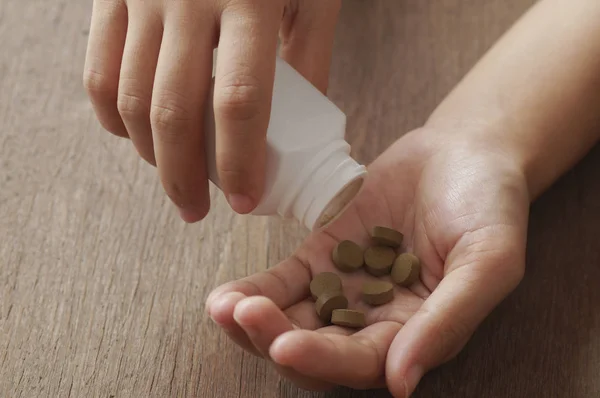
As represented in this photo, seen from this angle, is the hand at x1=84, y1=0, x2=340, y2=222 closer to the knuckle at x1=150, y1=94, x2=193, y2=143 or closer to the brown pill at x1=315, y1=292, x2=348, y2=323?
the knuckle at x1=150, y1=94, x2=193, y2=143

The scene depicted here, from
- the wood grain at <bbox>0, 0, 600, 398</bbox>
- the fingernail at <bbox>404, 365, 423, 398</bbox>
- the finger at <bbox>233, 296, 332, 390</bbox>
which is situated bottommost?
the wood grain at <bbox>0, 0, 600, 398</bbox>

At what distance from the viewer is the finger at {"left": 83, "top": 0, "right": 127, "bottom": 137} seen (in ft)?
2.46

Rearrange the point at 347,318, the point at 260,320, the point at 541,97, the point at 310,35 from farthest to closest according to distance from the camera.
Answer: the point at 541,97 < the point at 310,35 < the point at 347,318 < the point at 260,320

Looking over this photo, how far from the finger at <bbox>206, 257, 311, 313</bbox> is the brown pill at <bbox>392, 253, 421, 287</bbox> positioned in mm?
99

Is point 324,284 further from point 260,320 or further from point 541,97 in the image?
point 541,97

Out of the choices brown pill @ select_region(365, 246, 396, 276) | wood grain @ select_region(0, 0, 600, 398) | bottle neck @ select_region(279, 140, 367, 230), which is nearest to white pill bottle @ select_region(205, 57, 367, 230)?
bottle neck @ select_region(279, 140, 367, 230)

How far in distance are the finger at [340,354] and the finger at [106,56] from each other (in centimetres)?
32

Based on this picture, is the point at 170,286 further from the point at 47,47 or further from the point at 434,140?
the point at 47,47

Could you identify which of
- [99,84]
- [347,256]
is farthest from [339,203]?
[99,84]

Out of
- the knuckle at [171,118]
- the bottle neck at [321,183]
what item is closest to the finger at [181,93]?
the knuckle at [171,118]

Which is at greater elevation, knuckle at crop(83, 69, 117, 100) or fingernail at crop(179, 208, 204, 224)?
knuckle at crop(83, 69, 117, 100)

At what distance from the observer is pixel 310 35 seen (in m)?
0.87

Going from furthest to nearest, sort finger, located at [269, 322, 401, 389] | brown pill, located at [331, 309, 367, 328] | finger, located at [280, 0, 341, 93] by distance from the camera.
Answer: finger, located at [280, 0, 341, 93], brown pill, located at [331, 309, 367, 328], finger, located at [269, 322, 401, 389]

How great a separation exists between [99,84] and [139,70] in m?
0.06
